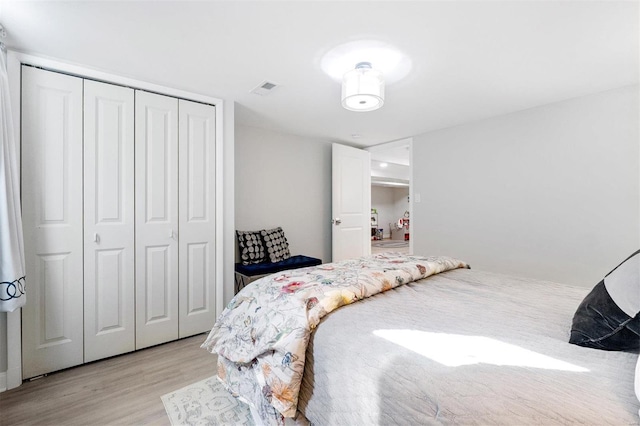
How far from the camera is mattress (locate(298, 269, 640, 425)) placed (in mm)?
681

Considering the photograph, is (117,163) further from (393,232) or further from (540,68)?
(393,232)

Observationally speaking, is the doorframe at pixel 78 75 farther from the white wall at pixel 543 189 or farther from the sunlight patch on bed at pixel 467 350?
the white wall at pixel 543 189

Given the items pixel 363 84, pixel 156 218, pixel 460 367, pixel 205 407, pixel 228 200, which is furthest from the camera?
pixel 228 200

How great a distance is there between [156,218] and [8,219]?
0.87m

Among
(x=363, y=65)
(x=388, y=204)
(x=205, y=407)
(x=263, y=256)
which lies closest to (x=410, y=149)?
(x=363, y=65)

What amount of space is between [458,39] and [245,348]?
215 centimetres

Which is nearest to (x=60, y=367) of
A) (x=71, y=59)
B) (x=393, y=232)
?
(x=71, y=59)

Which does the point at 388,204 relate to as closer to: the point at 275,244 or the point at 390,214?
the point at 390,214

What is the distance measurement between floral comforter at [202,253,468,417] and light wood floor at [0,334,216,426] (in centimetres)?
51

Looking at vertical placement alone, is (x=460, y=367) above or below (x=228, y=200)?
below

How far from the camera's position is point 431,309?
1.28 meters

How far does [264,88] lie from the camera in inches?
99.3

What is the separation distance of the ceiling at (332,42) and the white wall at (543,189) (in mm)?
301

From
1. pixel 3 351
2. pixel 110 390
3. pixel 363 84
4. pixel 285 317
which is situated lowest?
pixel 110 390
